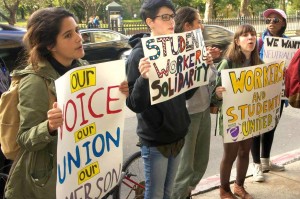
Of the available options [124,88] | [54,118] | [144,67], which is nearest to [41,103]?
[54,118]

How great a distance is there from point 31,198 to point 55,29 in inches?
35.4

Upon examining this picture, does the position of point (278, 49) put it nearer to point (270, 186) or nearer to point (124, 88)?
point (270, 186)

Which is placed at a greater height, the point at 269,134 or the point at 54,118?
the point at 54,118

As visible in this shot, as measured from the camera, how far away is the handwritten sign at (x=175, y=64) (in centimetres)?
248

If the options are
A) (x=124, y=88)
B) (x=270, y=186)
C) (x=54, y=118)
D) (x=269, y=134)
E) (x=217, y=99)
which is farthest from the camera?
(x=269, y=134)

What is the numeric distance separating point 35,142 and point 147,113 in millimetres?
853

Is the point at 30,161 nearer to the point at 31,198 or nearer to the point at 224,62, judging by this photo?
the point at 31,198

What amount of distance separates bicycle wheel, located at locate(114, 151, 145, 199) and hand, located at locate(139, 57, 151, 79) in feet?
3.85

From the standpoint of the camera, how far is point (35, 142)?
1909 millimetres

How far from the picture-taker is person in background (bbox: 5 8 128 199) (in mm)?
1936

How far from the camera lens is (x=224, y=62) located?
3463 mm

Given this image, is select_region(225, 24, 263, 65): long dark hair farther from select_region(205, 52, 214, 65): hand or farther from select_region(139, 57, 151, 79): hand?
select_region(139, 57, 151, 79): hand

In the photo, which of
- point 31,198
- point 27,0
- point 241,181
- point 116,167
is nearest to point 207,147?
point 241,181

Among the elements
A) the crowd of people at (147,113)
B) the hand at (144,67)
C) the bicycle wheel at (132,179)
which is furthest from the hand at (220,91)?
the hand at (144,67)
